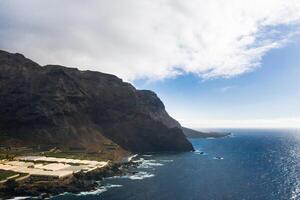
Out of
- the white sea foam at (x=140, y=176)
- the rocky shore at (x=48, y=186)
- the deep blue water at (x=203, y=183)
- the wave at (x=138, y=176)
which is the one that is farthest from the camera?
the wave at (x=138, y=176)

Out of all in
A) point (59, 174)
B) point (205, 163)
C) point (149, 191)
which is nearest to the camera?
point (149, 191)

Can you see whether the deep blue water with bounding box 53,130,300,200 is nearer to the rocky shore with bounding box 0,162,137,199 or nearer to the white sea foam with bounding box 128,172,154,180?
the white sea foam with bounding box 128,172,154,180

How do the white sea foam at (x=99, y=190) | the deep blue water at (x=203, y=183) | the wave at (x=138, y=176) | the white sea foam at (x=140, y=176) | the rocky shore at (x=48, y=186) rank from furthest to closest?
the wave at (x=138, y=176) → the white sea foam at (x=140, y=176) → the white sea foam at (x=99, y=190) → the deep blue water at (x=203, y=183) → the rocky shore at (x=48, y=186)

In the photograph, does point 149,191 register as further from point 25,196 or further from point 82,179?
point 25,196

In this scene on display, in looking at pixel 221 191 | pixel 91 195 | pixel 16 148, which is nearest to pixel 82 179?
pixel 91 195

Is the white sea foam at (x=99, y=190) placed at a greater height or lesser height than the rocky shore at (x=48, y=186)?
lesser

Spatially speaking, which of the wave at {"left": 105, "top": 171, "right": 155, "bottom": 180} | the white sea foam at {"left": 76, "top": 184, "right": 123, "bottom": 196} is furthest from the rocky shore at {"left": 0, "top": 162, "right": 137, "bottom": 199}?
the wave at {"left": 105, "top": 171, "right": 155, "bottom": 180}

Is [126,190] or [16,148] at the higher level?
[16,148]

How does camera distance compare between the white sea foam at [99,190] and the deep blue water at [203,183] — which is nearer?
the deep blue water at [203,183]

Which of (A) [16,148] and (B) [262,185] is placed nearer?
(B) [262,185]

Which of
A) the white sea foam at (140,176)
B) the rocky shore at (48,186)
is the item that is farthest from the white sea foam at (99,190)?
the white sea foam at (140,176)

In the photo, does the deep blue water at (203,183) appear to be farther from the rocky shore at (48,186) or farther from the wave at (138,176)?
the rocky shore at (48,186)
